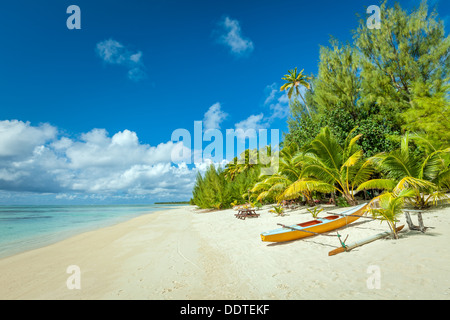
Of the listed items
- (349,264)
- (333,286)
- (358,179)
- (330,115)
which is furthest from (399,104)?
(333,286)

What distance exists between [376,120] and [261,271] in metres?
16.8

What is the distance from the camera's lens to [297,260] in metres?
5.22

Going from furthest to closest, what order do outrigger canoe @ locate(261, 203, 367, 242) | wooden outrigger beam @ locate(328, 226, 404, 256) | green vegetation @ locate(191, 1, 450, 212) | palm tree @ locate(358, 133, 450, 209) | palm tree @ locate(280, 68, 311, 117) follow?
palm tree @ locate(280, 68, 311, 117) → green vegetation @ locate(191, 1, 450, 212) → palm tree @ locate(358, 133, 450, 209) → outrigger canoe @ locate(261, 203, 367, 242) → wooden outrigger beam @ locate(328, 226, 404, 256)

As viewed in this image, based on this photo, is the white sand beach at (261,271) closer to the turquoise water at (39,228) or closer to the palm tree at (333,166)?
the palm tree at (333,166)

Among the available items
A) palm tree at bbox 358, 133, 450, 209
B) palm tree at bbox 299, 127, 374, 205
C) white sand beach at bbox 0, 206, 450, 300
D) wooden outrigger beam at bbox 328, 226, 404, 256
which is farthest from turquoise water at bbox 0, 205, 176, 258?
palm tree at bbox 358, 133, 450, 209

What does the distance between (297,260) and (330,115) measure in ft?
48.3

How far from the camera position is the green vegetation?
10392 millimetres

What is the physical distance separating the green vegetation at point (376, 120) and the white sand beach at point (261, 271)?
3554 mm

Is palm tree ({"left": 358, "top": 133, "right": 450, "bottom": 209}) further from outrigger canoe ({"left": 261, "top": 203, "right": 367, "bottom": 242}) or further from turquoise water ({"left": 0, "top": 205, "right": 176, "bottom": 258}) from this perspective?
turquoise water ({"left": 0, "top": 205, "right": 176, "bottom": 258})

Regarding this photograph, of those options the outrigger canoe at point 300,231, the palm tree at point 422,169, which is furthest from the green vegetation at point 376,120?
the outrigger canoe at point 300,231

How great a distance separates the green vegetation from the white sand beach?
355 centimetres

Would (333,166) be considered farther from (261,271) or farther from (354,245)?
(261,271)

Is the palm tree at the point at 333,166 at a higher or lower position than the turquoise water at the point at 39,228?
higher

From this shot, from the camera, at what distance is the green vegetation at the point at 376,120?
10392mm
